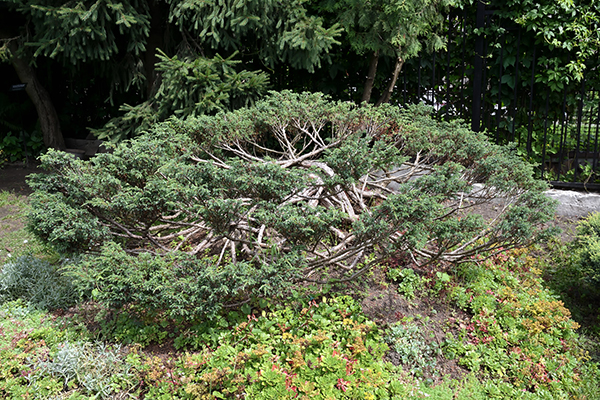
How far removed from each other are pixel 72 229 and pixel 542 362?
3.73 m

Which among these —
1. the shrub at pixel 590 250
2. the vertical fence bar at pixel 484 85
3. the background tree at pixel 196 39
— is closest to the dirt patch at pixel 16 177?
the background tree at pixel 196 39

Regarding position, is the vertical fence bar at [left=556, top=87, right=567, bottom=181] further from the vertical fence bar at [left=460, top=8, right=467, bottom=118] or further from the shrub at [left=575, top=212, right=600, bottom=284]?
the shrub at [left=575, top=212, right=600, bottom=284]

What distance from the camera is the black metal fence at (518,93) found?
18.1 ft

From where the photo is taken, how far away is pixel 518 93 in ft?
19.4

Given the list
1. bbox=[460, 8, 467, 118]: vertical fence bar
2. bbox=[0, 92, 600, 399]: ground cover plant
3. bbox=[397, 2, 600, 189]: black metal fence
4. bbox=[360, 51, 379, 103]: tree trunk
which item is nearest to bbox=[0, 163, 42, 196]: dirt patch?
bbox=[0, 92, 600, 399]: ground cover plant

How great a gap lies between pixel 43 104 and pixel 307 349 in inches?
288

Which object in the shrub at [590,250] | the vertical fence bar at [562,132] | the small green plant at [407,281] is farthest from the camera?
the vertical fence bar at [562,132]

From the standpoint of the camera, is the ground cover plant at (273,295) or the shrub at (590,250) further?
the shrub at (590,250)

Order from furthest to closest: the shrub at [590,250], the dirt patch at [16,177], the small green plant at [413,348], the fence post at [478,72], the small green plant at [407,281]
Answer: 1. the dirt patch at [16,177]
2. the fence post at [478,72]
3. the small green plant at [407,281]
4. the shrub at [590,250]
5. the small green plant at [413,348]

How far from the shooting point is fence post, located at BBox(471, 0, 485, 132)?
5684mm

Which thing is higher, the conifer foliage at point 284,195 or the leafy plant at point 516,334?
the conifer foliage at point 284,195

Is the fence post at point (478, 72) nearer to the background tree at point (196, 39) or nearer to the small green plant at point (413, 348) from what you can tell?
the background tree at point (196, 39)

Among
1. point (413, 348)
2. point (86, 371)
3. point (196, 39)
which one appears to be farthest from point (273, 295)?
point (196, 39)

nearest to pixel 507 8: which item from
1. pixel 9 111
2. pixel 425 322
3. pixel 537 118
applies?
pixel 537 118
